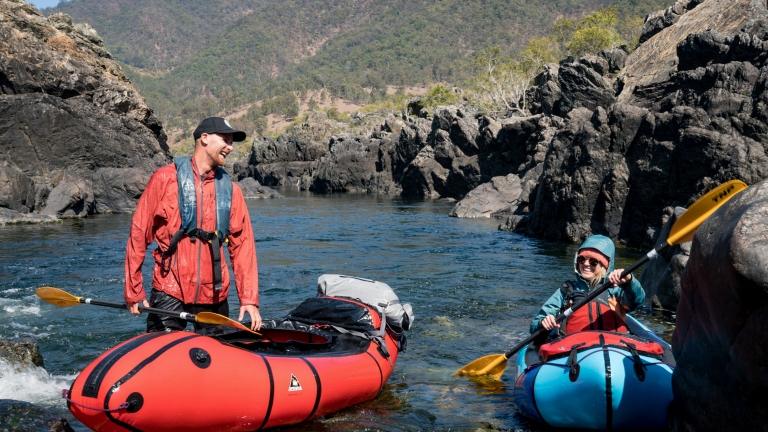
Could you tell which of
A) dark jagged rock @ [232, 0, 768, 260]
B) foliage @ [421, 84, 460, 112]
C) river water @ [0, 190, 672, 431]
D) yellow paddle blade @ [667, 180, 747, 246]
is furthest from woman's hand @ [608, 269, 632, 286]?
foliage @ [421, 84, 460, 112]

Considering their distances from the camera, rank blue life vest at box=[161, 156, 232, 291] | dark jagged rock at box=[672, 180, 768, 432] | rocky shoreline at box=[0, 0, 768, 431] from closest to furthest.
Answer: dark jagged rock at box=[672, 180, 768, 432]
rocky shoreline at box=[0, 0, 768, 431]
blue life vest at box=[161, 156, 232, 291]

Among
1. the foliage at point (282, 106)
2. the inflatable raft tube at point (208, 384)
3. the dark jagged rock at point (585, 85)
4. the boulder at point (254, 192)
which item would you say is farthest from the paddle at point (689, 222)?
the foliage at point (282, 106)

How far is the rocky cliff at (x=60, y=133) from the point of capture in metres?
23.9

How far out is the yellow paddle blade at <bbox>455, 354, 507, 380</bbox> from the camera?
5895mm

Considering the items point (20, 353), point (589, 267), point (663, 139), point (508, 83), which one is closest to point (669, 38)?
point (663, 139)

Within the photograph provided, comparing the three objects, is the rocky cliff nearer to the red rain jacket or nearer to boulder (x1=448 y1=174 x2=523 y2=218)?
boulder (x1=448 y1=174 x2=523 y2=218)

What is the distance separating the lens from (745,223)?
10.0 ft

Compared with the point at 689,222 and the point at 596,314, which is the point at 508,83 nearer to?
the point at 596,314

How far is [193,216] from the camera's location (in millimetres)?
4387

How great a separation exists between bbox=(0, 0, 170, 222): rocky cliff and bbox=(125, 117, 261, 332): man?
750 inches

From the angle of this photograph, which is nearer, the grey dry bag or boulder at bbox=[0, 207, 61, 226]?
the grey dry bag

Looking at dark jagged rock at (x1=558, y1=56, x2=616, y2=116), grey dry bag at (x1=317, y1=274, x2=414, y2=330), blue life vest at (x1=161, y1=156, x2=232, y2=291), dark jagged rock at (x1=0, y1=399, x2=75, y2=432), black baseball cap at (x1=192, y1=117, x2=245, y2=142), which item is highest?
dark jagged rock at (x1=558, y1=56, x2=616, y2=116)

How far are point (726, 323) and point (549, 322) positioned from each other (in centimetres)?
209

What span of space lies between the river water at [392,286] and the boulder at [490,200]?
312 cm
